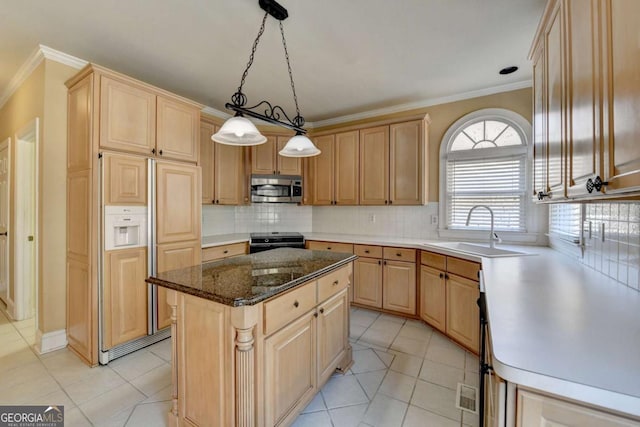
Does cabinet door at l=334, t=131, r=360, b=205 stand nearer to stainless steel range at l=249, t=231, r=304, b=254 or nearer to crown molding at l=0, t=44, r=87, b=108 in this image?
stainless steel range at l=249, t=231, r=304, b=254

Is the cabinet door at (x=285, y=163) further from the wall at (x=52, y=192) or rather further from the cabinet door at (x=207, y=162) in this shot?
the wall at (x=52, y=192)

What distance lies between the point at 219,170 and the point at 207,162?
0.19m

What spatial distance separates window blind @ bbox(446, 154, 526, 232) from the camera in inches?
121

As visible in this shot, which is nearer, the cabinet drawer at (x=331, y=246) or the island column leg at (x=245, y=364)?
the island column leg at (x=245, y=364)

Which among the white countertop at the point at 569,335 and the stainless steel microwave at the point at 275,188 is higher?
the stainless steel microwave at the point at 275,188

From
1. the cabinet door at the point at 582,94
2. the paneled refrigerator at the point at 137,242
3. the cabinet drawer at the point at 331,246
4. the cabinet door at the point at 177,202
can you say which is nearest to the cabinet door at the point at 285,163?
the cabinet drawer at the point at 331,246

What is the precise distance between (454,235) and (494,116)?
1.45 m

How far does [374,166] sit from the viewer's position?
3660 mm

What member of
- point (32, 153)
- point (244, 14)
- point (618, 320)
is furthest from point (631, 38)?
point (32, 153)

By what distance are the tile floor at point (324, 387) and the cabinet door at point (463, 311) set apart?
13 centimetres

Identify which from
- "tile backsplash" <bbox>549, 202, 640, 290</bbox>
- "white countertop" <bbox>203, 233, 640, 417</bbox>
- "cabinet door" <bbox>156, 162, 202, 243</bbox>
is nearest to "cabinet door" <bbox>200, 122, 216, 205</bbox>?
"cabinet door" <bbox>156, 162, 202, 243</bbox>

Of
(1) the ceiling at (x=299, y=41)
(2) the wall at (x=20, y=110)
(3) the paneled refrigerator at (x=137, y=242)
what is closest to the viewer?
(1) the ceiling at (x=299, y=41)

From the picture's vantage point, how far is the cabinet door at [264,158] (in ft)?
13.0

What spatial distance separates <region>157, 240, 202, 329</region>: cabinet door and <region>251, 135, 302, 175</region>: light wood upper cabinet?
5.00 ft
